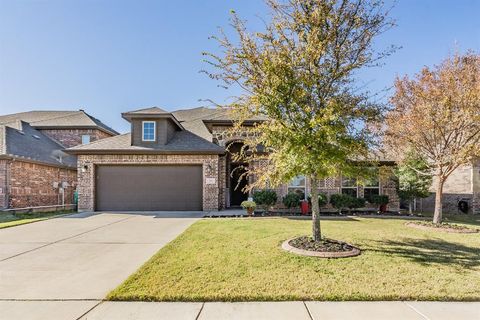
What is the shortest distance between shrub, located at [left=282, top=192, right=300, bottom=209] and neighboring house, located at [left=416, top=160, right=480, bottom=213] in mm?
8974

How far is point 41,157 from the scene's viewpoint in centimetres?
1669

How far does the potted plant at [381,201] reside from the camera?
46.4ft

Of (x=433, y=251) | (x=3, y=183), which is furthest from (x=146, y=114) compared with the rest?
(x=433, y=251)

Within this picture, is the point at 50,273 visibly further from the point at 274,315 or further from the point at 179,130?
the point at 179,130

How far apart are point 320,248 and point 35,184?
17.3m

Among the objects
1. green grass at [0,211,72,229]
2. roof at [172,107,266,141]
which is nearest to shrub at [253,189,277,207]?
roof at [172,107,266,141]

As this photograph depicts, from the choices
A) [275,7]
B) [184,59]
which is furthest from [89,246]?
[184,59]

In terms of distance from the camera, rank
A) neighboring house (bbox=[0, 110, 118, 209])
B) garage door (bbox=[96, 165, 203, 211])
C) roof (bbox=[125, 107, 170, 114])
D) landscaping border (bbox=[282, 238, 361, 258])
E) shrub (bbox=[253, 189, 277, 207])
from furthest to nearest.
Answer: roof (bbox=[125, 107, 170, 114]), neighboring house (bbox=[0, 110, 118, 209]), garage door (bbox=[96, 165, 203, 211]), shrub (bbox=[253, 189, 277, 207]), landscaping border (bbox=[282, 238, 361, 258])

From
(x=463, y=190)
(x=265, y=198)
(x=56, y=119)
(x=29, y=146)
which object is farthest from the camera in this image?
(x=56, y=119)

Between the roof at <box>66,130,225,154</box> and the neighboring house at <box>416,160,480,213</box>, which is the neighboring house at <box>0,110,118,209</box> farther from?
the neighboring house at <box>416,160,480,213</box>

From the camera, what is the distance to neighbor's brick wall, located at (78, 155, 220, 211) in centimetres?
1413

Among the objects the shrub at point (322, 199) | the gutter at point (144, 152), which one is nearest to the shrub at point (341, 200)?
the shrub at point (322, 199)

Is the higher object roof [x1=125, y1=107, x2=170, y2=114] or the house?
roof [x1=125, y1=107, x2=170, y2=114]

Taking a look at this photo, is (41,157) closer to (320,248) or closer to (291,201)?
(291,201)
